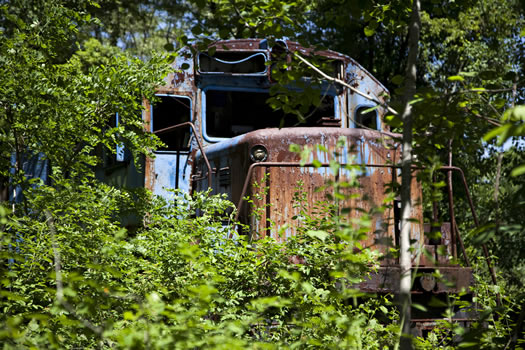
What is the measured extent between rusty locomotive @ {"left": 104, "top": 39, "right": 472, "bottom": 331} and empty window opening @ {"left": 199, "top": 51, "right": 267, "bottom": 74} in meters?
0.01

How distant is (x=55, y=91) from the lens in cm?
477

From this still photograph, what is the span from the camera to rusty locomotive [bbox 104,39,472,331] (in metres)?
5.57

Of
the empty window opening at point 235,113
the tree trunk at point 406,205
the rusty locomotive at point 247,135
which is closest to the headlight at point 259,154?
the rusty locomotive at point 247,135

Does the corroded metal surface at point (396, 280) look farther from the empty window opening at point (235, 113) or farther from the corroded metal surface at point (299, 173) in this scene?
the empty window opening at point (235, 113)

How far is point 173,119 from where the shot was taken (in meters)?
6.85

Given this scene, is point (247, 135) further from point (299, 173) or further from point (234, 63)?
point (234, 63)

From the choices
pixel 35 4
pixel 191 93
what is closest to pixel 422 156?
pixel 191 93

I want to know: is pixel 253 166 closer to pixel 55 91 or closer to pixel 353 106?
pixel 55 91

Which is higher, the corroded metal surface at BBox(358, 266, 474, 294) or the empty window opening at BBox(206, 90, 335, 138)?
the empty window opening at BBox(206, 90, 335, 138)

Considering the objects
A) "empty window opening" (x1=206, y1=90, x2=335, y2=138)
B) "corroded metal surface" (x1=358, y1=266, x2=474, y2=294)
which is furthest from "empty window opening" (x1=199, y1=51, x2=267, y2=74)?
"corroded metal surface" (x1=358, y1=266, x2=474, y2=294)

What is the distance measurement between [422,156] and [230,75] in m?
3.95

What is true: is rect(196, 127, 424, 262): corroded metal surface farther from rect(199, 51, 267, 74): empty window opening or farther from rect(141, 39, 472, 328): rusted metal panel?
rect(199, 51, 267, 74): empty window opening

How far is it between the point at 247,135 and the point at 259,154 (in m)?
0.31

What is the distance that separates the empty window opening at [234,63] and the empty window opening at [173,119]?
1.49ft
